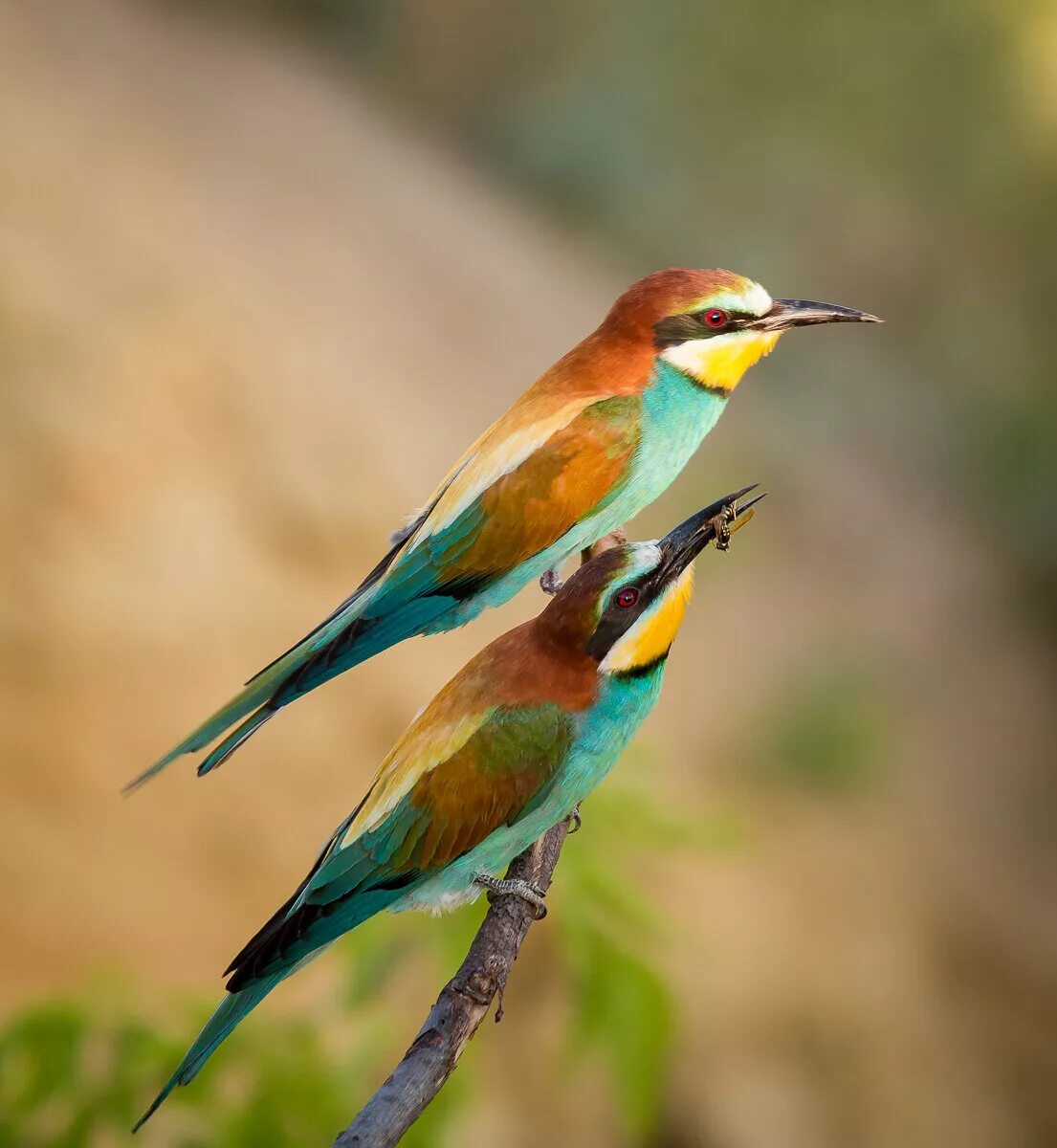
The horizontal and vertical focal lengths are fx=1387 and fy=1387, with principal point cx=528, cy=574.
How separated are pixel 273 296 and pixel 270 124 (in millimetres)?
1562

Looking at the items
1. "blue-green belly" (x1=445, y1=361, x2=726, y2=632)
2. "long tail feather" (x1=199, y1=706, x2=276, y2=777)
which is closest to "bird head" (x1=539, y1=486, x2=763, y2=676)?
"blue-green belly" (x1=445, y1=361, x2=726, y2=632)

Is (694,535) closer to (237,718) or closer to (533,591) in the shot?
(237,718)

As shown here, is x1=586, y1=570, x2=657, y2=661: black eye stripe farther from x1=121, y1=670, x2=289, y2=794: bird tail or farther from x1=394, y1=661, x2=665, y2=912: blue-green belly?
x1=121, y1=670, x2=289, y2=794: bird tail

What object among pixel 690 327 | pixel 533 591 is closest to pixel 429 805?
pixel 690 327

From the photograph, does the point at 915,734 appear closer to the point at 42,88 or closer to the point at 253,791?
the point at 253,791

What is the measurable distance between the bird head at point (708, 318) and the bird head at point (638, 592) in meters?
0.16

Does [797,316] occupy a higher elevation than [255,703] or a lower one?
higher

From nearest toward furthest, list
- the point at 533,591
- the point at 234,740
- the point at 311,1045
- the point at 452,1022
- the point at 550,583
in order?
1. the point at 234,740
2. the point at 452,1022
3. the point at 550,583
4. the point at 311,1045
5. the point at 533,591

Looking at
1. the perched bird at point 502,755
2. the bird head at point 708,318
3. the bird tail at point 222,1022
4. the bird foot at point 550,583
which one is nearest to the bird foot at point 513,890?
the perched bird at point 502,755

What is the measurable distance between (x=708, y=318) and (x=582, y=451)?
0.14 m

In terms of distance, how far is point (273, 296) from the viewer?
516 cm

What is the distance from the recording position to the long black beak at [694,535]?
0.90 m

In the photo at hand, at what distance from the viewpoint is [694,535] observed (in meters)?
0.91

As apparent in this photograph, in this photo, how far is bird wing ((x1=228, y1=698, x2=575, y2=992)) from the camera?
0.99 m
